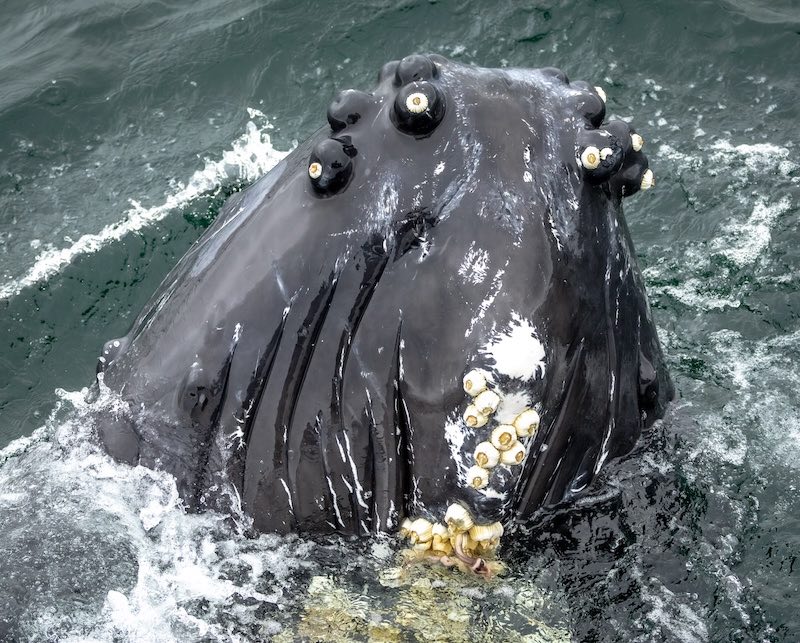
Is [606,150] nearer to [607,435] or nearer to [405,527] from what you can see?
[607,435]

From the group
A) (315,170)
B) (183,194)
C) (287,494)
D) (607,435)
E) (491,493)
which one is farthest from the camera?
(183,194)

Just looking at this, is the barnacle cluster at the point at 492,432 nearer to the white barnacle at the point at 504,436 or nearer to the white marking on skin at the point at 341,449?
the white barnacle at the point at 504,436

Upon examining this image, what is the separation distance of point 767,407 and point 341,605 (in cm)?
425

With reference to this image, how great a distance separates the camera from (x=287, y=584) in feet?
22.3

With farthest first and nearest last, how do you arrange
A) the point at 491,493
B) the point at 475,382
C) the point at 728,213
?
the point at 728,213 → the point at 491,493 → the point at 475,382

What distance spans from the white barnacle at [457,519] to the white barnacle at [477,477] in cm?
16

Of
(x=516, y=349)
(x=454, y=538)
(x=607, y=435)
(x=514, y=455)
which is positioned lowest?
(x=454, y=538)

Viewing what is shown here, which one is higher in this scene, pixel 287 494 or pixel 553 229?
pixel 553 229

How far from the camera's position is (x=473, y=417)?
6.16 metres

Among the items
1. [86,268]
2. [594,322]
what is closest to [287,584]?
[594,322]

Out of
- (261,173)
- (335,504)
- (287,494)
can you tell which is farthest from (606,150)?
(261,173)

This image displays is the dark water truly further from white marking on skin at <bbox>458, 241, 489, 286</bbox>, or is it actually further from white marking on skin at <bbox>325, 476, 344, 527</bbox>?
white marking on skin at <bbox>458, 241, 489, 286</bbox>

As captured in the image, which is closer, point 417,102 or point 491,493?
point 417,102

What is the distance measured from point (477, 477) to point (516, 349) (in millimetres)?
712
